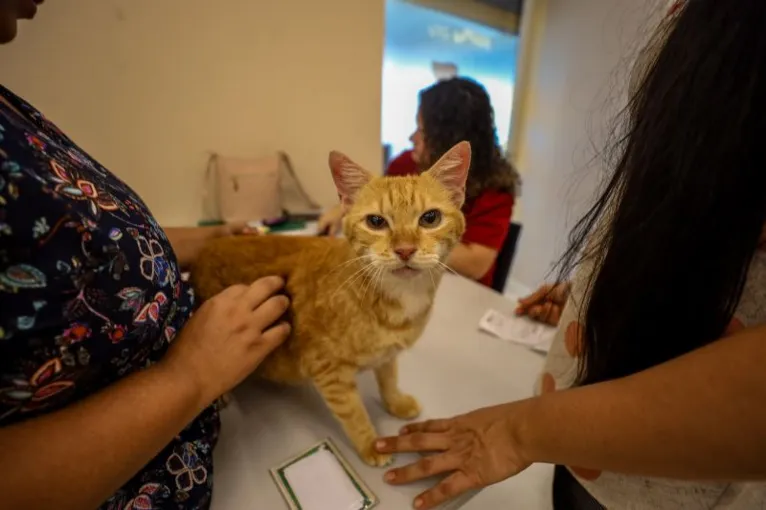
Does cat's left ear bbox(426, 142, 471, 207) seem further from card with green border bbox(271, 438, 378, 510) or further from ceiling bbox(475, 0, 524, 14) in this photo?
ceiling bbox(475, 0, 524, 14)

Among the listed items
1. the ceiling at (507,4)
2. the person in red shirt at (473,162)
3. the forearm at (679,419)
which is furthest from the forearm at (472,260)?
the ceiling at (507,4)

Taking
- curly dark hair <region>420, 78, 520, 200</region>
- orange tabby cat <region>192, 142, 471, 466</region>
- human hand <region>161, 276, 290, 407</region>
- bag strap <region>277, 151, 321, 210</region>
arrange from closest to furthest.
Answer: human hand <region>161, 276, 290, 407</region>
orange tabby cat <region>192, 142, 471, 466</region>
curly dark hair <region>420, 78, 520, 200</region>
bag strap <region>277, 151, 321, 210</region>

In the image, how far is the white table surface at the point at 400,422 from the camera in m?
0.62

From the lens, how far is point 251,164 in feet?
5.54

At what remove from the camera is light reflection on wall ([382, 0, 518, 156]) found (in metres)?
2.05

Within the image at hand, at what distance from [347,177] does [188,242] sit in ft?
1.37

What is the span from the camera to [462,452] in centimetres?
59

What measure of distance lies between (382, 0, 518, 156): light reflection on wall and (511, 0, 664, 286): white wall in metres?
0.19

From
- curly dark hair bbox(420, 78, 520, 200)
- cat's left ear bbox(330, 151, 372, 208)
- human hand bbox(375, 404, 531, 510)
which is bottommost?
human hand bbox(375, 404, 531, 510)

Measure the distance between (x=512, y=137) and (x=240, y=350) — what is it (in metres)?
2.67

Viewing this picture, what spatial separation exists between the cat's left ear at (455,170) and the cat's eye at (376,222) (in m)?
0.13

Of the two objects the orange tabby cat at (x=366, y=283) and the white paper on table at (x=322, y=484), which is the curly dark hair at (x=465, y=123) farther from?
the white paper on table at (x=322, y=484)

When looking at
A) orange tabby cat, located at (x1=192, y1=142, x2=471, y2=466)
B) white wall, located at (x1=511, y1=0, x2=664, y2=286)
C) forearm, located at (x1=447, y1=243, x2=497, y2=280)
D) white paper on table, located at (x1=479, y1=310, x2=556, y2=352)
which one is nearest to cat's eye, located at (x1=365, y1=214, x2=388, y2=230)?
orange tabby cat, located at (x1=192, y1=142, x2=471, y2=466)

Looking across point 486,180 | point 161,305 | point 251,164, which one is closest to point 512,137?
point 486,180
